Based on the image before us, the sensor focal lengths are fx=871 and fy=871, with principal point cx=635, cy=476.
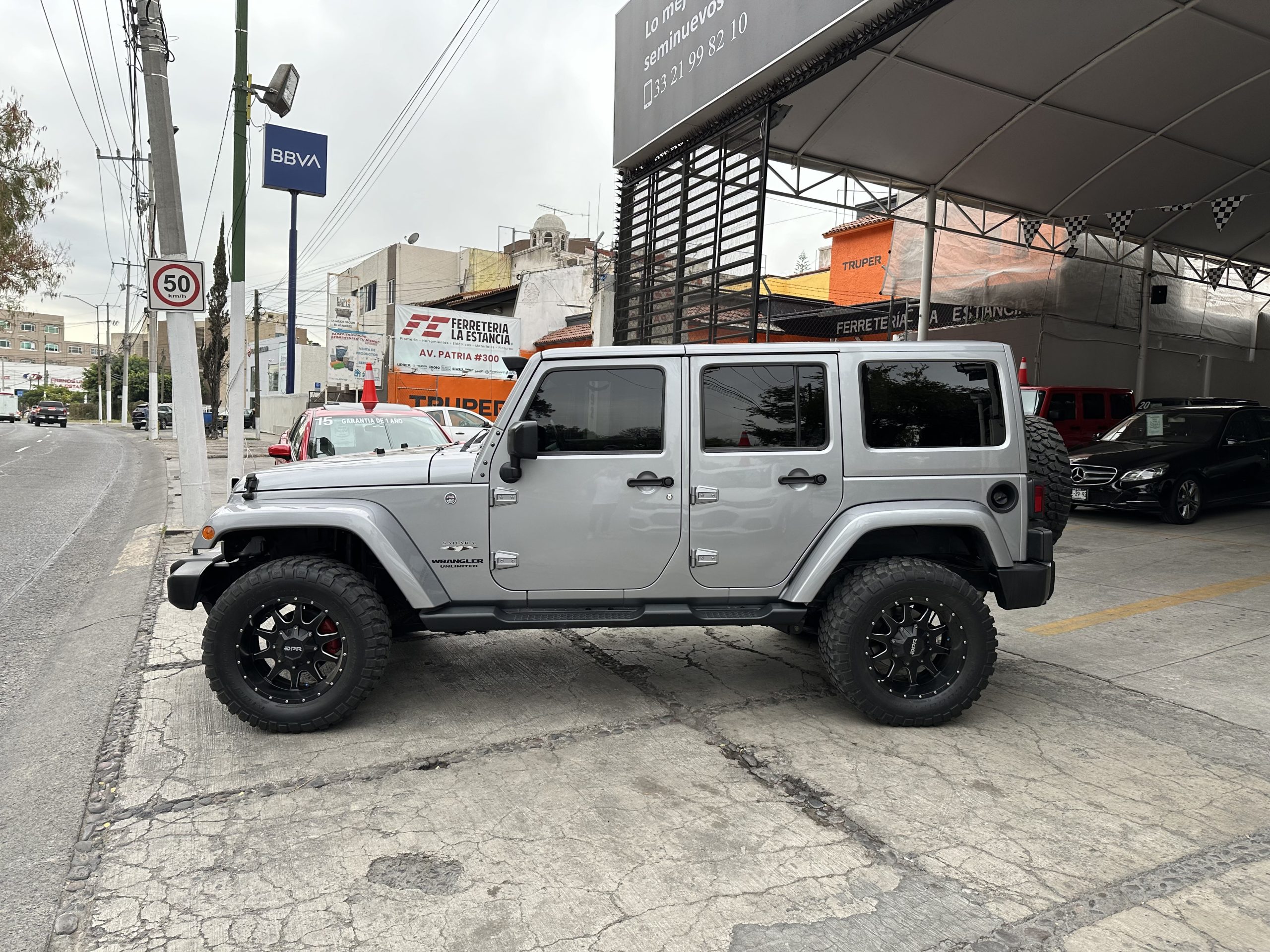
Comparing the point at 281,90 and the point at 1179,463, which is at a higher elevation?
the point at 281,90

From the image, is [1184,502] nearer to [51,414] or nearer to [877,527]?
[877,527]

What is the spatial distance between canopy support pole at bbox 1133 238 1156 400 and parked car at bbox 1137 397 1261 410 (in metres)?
4.10

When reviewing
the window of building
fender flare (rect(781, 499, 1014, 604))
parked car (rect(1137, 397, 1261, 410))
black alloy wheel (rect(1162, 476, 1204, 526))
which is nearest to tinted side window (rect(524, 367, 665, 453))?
fender flare (rect(781, 499, 1014, 604))

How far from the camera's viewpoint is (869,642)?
436cm

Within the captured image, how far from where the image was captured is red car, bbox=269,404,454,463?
8.84 m

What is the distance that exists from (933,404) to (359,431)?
6.37 m

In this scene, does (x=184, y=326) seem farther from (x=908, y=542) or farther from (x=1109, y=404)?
(x=1109, y=404)

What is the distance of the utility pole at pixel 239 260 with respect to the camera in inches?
435

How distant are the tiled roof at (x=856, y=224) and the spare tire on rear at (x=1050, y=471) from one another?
20.4 meters

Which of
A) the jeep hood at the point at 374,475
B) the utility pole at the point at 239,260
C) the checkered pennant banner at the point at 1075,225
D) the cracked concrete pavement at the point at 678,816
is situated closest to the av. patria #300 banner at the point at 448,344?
the utility pole at the point at 239,260

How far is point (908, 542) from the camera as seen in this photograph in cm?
461

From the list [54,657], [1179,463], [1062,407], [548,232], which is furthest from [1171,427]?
[548,232]

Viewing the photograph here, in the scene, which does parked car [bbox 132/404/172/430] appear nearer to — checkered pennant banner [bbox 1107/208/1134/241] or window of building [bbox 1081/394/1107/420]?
window of building [bbox 1081/394/1107/420]

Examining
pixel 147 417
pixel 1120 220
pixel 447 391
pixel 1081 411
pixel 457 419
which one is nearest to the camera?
pixel 1081 411
